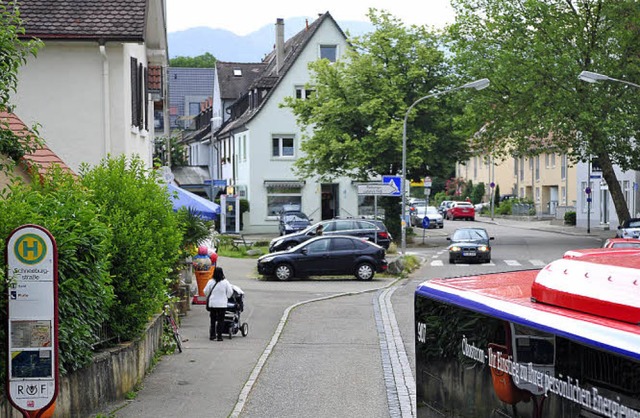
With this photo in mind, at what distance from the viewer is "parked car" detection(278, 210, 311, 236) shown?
2109 inches

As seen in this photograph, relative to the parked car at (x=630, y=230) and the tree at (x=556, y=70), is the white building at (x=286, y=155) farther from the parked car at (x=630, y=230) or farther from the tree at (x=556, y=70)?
the parked car at (x=630, y=230)

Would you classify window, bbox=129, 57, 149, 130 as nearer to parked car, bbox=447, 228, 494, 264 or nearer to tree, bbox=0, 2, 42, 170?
→ tree, bbox=0, 2, 42, 170

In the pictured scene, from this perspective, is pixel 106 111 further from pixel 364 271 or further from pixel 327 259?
pixel 364 271

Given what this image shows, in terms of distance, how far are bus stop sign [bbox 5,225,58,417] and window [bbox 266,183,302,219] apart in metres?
53.3

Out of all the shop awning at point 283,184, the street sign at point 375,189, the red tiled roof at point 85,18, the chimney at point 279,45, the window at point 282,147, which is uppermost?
the chimney at point 279,45

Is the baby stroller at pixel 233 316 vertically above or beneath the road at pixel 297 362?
above

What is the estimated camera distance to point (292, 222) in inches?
2132

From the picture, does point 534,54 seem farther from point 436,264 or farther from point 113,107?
point 113,107

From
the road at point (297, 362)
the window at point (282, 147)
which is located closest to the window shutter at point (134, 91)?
the road at point (297, 362)

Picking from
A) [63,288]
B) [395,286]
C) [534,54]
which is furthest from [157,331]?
[534,54]

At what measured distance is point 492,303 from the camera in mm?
6258

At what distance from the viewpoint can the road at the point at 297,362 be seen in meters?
12.4

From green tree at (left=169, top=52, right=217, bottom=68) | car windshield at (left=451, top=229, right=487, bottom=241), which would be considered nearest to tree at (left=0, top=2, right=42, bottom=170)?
car windshield at (left=451, top=229, right=487, bottom=241)

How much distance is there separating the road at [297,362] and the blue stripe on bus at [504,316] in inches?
184
